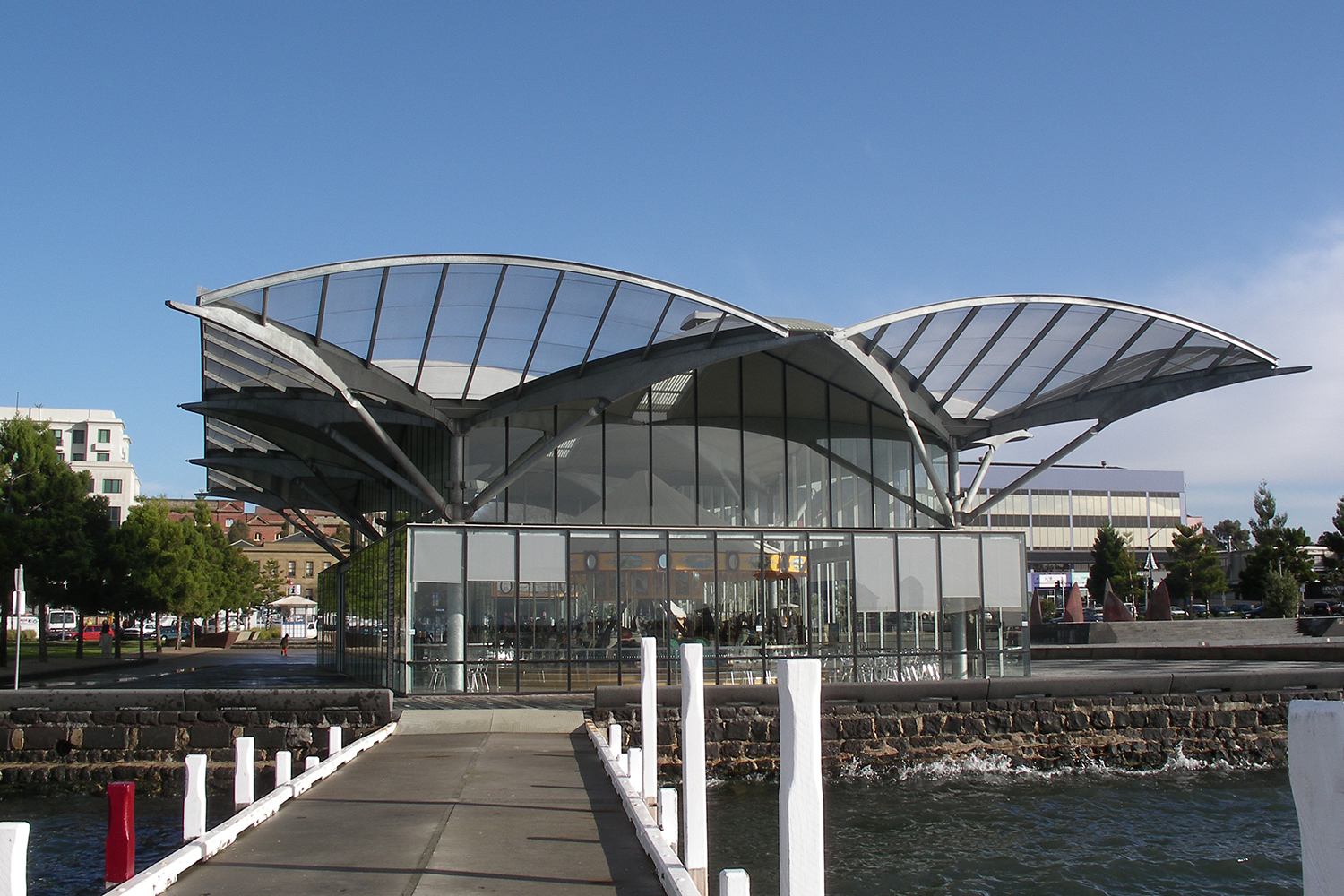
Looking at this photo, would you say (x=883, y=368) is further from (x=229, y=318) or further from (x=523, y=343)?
(x=229, y=318)

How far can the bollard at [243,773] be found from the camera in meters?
11.3

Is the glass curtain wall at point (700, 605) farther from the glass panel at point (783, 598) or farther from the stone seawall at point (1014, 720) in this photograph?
the stone seawall at point (1014, 720)

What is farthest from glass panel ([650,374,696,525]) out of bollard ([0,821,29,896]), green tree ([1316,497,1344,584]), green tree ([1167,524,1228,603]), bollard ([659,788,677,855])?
green tree ([1167,524,1228,603])

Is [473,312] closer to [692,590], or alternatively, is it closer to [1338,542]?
[692,590]

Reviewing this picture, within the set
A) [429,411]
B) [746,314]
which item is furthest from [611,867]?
[429,411]

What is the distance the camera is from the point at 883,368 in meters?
25.4

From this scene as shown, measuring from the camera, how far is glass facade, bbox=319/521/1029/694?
23.2 meters

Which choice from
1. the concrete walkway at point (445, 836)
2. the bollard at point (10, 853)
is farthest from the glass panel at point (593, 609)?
the bollard at point (10, 853)

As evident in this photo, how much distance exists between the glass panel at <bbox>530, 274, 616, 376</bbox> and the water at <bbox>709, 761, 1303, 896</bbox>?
9762 mm

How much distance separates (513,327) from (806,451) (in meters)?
8.60

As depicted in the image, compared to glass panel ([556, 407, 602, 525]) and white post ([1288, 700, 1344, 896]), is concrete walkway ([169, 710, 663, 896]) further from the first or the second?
glass panel ([556, 407, 602, 525])

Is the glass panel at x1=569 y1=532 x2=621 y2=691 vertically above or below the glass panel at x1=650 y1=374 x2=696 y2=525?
below

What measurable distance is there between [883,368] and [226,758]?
15.8 m

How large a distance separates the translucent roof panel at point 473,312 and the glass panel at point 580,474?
2.02m
